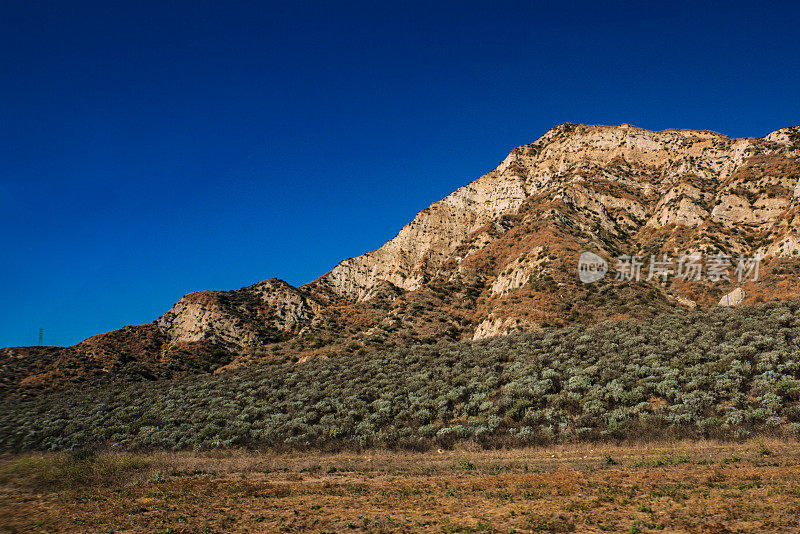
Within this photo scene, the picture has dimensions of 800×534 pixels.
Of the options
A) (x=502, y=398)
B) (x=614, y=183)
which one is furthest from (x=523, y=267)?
(x=502, y=398)

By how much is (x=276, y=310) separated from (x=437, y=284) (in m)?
29.3

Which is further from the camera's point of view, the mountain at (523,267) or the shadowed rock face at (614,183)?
the shadowed rock face at (614,183)

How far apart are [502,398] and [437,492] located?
1060 cm

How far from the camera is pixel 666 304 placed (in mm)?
45812

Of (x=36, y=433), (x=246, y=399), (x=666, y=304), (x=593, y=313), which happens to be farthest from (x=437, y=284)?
(x=36, y=433)

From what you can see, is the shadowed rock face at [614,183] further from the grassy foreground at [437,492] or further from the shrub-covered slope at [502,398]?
the grassy foreground at [437,492]

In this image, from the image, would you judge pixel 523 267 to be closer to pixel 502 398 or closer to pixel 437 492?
pixel 502 398

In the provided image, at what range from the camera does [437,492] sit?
13.0m

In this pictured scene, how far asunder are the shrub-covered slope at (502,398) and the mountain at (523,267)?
1189 centimetres

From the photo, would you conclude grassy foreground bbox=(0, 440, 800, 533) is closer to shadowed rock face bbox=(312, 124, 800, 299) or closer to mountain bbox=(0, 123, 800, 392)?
mountain bbox=(0, 123, 800, 392)

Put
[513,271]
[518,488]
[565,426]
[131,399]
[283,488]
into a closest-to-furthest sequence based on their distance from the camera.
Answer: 1. [518,488]
2. [283,488]
3. [565,426]
4. [131,399]
5. [513,271]

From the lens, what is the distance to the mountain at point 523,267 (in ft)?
157

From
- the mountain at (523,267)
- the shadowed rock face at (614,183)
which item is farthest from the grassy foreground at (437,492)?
the shadowed rock face at (614,183)

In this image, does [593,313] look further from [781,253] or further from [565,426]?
[565,426]
